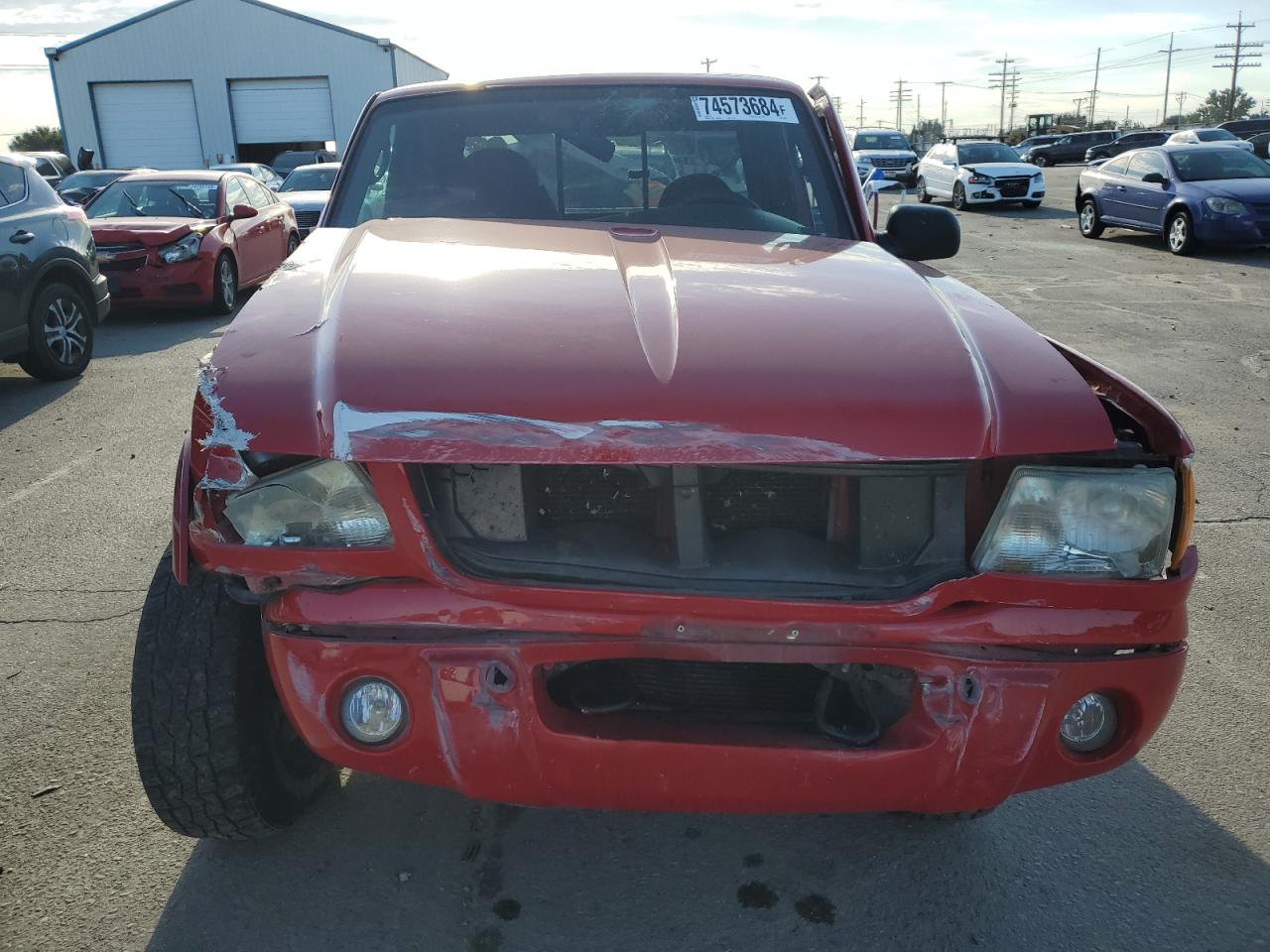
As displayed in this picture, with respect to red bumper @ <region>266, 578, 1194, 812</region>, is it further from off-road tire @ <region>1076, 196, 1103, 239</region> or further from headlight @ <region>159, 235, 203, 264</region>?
off-road tire @ <region>1076, 196, 1103, 239</region>

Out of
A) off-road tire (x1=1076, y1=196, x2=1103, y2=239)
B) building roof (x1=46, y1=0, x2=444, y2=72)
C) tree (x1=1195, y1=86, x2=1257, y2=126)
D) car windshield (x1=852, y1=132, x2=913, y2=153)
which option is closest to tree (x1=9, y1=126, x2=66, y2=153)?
building roof (x1=46, y1=0, x2=444, y2=72)

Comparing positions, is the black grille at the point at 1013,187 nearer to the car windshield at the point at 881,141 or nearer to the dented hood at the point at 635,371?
the car windshield at the point at 881,141

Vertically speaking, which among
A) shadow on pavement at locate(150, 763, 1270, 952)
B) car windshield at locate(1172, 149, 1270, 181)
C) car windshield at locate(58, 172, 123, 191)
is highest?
car windshield at locate(58, 172, 123, 191)

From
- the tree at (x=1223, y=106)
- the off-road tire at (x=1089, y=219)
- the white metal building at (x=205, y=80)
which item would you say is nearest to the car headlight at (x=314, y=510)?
the off-road tire at (x=1089, y=219)

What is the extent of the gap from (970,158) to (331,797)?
2176 centimetres

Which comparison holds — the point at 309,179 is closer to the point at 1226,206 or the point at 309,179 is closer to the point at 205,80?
the point at 1226,206

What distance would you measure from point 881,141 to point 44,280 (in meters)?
29.3

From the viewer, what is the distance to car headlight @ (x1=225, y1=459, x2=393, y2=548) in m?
1.81

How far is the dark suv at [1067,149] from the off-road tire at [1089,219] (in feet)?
103

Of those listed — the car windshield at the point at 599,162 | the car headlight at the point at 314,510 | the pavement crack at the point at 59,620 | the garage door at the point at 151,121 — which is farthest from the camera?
the garage door at the point at 151,121

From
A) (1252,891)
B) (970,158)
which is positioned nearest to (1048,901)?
(1252,891)

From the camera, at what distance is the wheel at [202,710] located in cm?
206

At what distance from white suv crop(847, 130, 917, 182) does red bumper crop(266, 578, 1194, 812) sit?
2786 centimetres

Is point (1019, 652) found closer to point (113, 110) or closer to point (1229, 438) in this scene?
point (1229, 438)
